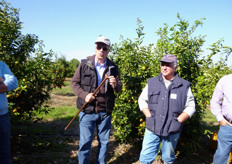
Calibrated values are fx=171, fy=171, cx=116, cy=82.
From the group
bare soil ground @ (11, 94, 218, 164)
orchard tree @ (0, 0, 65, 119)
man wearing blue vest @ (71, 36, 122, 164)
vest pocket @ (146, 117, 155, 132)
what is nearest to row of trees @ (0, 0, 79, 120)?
orchard tree @ (0, 0, 65, 119)

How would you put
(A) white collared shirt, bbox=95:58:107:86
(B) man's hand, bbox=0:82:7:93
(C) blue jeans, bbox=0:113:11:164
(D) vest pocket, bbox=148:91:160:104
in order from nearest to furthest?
(B) man's hand, bbox=0:82:7:93 → (C) blue jeans, bbox=0:113:11:164 → (D) vest pocket, bbox=148:91:160:104 → (A) white collared shirt, bbox=95:58:107:86

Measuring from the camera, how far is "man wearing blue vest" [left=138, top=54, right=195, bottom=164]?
2.42 m

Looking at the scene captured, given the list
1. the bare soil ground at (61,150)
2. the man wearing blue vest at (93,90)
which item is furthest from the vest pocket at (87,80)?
the bare soil ground at (61,150)

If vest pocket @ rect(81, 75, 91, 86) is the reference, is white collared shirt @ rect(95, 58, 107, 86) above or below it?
above

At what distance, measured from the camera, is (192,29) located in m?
3.38

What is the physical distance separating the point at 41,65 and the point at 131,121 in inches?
102

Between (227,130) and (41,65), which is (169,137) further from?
(41,65)

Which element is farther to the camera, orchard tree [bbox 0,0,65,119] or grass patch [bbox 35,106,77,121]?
grass patch [bbox 35,106,77,121]

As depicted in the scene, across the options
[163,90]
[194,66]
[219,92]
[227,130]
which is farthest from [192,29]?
[227,130]

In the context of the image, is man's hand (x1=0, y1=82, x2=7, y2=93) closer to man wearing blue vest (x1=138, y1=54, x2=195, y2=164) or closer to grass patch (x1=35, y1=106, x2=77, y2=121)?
man wearing blue vest (x1=138, y1=54, x2=195, y2=164)

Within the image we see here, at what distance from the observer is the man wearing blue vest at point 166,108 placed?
242 cm

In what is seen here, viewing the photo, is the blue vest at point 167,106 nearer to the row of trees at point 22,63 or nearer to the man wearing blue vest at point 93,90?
the man wearing blue vest at point 93,90

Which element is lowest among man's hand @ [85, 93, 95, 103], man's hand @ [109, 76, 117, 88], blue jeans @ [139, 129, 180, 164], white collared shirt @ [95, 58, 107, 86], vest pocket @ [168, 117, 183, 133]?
blue jeans @ [139, 129, 180, 164]

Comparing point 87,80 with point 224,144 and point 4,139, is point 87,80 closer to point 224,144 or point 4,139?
point 4,139
